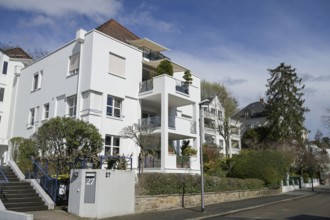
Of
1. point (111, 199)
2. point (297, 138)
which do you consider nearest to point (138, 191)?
point (111, 199)

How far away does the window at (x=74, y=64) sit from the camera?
23.4 metres

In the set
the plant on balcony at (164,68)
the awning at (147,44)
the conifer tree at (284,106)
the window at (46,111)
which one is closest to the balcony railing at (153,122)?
the plant on balcony at (164,68)

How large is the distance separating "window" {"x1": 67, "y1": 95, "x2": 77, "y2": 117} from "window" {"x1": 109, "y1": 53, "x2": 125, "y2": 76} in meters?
3.42

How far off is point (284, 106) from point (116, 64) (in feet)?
113

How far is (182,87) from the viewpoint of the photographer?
84.8 ft

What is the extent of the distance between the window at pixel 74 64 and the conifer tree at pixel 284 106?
112 feet

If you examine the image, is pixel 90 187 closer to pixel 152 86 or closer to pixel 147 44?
pixel 152 86

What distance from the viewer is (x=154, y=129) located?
2347cm

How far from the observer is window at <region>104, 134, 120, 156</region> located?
21.9 metres

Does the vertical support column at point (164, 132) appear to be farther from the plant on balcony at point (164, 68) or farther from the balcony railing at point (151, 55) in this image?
the balcony railing at point (151, 55)

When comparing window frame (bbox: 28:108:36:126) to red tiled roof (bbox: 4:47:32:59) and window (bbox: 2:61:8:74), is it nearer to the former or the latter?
window (bbox: 2:61:8:74)

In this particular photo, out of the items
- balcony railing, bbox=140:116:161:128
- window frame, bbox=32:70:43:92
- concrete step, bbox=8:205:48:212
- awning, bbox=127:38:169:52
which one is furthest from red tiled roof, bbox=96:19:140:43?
concrete step, bbox=8:205:48:212

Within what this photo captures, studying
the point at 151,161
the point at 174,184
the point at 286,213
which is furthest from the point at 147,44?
the point at 286,213

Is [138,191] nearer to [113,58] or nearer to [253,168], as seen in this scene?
[113,58]
